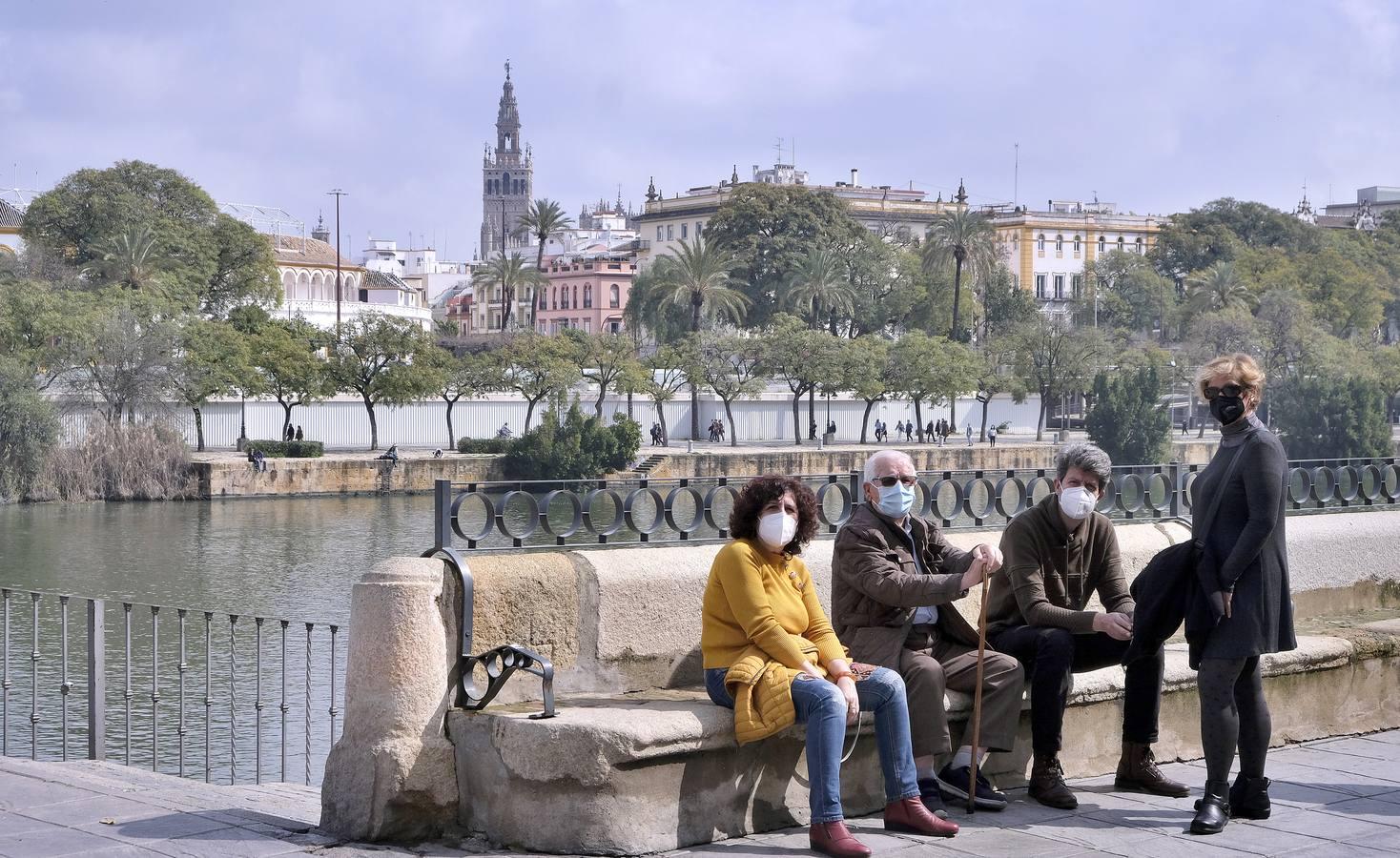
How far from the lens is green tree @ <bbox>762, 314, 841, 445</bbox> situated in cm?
6481

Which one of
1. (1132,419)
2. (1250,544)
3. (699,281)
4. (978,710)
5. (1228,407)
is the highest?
(699,281)

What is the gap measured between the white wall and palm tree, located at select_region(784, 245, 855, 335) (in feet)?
29.8

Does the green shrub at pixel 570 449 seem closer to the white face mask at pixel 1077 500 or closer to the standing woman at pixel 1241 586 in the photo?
the white face mask at pixel 1077 500

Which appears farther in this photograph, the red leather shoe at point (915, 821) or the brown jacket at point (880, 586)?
the brown jacket at point (880, 586)

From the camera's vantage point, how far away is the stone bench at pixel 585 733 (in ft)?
16.0

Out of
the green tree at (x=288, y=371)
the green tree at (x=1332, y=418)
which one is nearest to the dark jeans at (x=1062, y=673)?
the green tree at (x=288, y=371)

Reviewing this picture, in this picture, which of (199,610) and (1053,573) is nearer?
(1053,573)

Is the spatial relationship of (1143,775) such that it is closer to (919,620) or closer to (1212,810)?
(1212,810)

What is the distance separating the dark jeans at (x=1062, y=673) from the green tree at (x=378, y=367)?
52208mm

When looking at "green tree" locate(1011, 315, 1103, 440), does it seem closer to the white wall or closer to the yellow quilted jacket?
the white wall

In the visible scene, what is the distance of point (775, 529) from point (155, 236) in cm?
6421

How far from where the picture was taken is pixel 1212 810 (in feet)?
17.3

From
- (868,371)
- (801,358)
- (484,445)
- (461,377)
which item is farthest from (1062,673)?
(868,371)

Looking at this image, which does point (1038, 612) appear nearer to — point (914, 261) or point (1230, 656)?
point (1230, 656)
